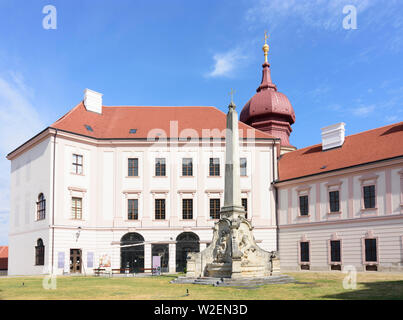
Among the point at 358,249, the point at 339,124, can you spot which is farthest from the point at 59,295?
the point at 339,124

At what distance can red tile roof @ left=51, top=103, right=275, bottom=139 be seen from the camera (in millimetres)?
39938

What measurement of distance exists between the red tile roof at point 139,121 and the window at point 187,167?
7.13ft

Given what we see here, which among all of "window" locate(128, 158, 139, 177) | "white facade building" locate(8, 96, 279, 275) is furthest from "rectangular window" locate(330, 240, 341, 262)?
"window" locate(128, 158, 139, 177)

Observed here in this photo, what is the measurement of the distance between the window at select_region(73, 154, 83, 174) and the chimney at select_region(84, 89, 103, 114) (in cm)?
565

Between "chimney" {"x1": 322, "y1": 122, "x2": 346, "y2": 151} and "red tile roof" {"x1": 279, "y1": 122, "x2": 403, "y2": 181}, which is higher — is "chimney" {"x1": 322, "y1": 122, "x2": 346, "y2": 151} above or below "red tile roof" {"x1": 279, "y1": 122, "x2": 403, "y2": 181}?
above

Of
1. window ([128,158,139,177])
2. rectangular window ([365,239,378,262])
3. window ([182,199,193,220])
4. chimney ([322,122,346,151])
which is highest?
chimney ([322,122,346,151])

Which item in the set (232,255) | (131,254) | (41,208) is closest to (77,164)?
(41,208)

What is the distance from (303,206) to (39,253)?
20.9m

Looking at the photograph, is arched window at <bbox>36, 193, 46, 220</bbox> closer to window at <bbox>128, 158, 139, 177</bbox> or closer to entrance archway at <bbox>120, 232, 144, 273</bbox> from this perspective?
entrance archway at <bbox>120, 232, 144, 273</bbox>

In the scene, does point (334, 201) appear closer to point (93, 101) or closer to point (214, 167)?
point (214, 167)

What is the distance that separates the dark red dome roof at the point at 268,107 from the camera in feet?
163

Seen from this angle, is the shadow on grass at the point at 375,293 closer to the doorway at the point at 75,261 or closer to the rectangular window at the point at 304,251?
the rectangular window at the point at 304,251

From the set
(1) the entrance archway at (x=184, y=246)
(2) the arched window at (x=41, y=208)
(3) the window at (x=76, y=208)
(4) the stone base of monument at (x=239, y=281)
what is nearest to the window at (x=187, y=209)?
(1) the entrance archway at (x=184, y=246)
